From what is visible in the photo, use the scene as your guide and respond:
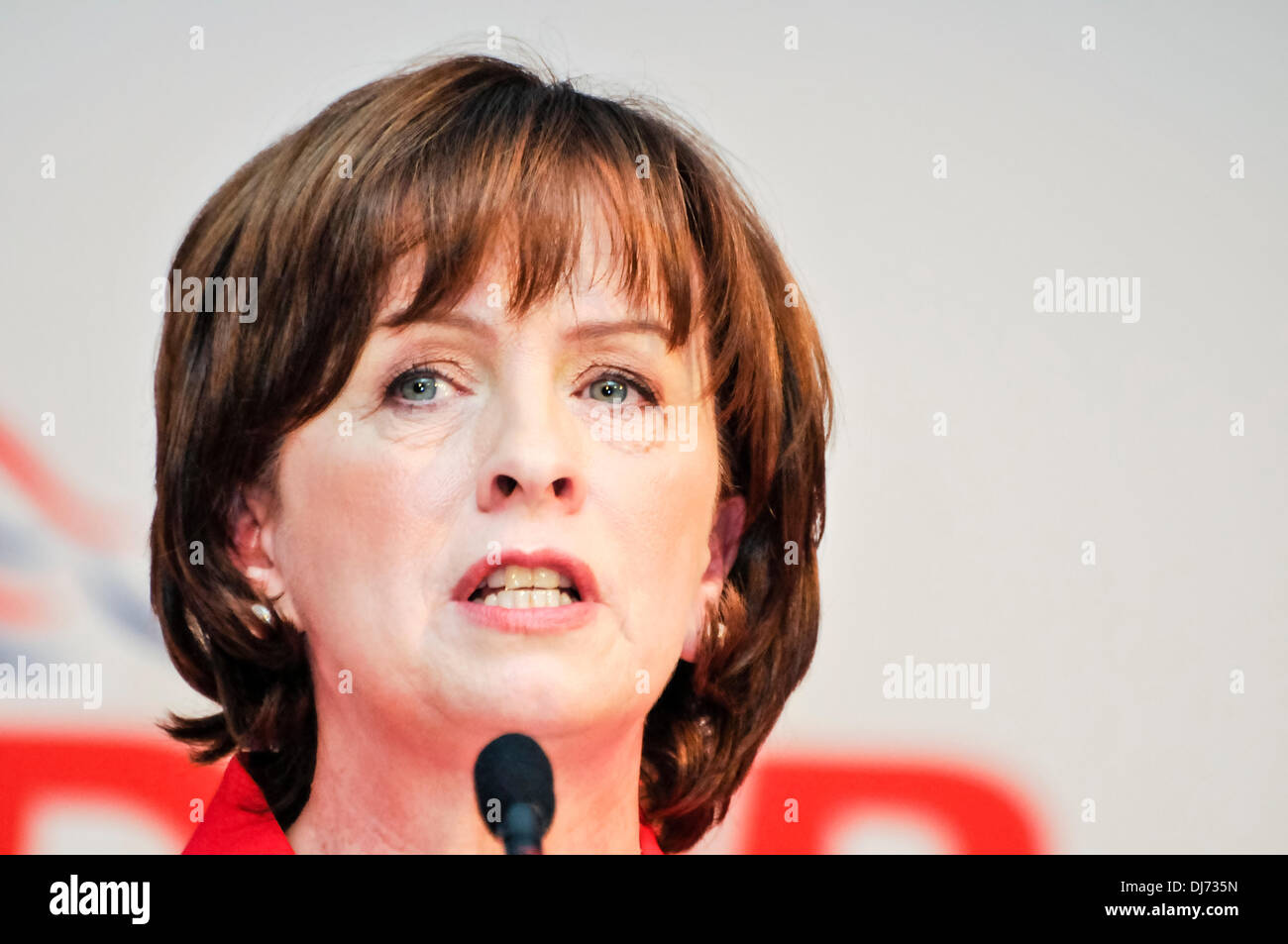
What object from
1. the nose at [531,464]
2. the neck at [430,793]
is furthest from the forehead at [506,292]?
the neck at [430,793]

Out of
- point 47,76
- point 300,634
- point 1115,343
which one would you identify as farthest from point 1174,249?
point 47,76

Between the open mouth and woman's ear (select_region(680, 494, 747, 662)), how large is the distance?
0.34m

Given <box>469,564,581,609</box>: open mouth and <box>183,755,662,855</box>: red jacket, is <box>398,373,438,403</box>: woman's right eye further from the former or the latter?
<box>183,755,662,855</box>: red jacket

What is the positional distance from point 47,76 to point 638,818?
158 cm

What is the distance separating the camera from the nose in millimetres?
2096

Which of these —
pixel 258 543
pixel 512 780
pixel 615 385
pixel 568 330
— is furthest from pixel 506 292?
pixel 512 780

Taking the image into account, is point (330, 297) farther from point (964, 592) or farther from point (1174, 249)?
point (1174, 249)

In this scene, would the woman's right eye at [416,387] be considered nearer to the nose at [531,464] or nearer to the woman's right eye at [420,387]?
the woman's right eye at [420,387]

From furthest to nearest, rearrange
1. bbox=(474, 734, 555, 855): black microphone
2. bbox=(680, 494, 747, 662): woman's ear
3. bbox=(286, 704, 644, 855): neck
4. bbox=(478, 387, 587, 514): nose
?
bbox=(680, 494, 747, 662): woman's ear < bbox=(286, 704, 644, 855): neck < bbox=(478, 387, 587, 514): nose < bbox=(474, 734, 555, 855): black microphone

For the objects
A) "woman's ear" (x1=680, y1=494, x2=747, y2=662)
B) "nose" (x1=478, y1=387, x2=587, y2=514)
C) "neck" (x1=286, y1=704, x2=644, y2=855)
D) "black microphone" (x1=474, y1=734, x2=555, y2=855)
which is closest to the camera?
"black microphone" (x1=474, y1=734, x2=555, y2=855)

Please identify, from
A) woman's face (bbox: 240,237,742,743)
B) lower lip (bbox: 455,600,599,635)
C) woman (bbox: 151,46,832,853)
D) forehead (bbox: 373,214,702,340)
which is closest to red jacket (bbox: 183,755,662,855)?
woman (bbox: 151,46,832,853)

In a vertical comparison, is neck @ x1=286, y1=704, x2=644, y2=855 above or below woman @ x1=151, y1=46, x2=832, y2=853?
below

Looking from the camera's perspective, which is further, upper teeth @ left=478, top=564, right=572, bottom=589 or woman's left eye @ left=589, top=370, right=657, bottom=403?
woman's left eye @ left=589, top=370, right=657, bottom=403

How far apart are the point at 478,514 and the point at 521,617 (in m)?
0.15
